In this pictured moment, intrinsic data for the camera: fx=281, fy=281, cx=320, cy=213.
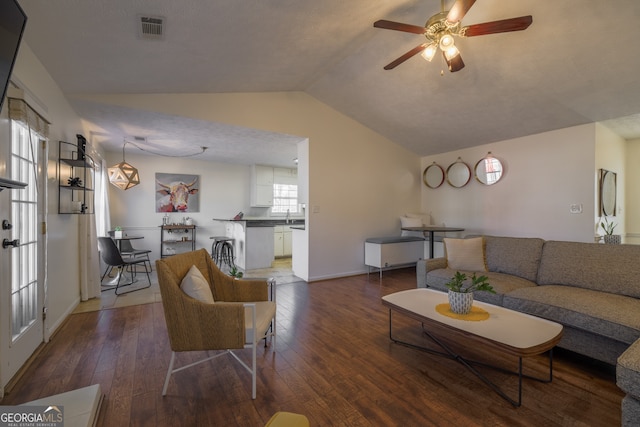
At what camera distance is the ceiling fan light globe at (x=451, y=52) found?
2343mm

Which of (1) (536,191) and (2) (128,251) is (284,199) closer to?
(2) (128,251)

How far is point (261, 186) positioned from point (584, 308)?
6166 mm

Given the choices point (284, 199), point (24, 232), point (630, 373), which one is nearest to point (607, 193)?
point (630, 373)

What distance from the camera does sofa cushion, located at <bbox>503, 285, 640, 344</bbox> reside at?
1.84m

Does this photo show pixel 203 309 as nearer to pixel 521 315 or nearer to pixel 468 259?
pixel 521 315

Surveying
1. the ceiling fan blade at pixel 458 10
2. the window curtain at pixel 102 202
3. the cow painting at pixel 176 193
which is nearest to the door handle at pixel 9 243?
the window curtain at pixel 102 202

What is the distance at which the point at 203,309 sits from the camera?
1.75 meters

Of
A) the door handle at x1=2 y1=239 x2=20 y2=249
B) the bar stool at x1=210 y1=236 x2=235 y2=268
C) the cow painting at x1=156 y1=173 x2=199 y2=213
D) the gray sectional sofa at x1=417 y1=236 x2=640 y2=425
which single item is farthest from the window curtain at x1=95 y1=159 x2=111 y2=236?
the gray sectional sofa at x1=417 y1=236 x2=640 y2=425

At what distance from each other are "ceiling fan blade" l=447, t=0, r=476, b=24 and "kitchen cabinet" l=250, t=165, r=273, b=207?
5.49m

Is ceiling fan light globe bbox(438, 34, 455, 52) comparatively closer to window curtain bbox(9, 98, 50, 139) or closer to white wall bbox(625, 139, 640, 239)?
window curtain bbox(9, 98, 50, 139)

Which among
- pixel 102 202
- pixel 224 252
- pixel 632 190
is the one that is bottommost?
pixel 224 252

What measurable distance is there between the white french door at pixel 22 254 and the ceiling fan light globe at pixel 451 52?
3.31m

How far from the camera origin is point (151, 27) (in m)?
2.10

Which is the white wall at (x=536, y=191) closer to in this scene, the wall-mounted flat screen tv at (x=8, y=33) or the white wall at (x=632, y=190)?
the white wall at (x=632, y=190)
